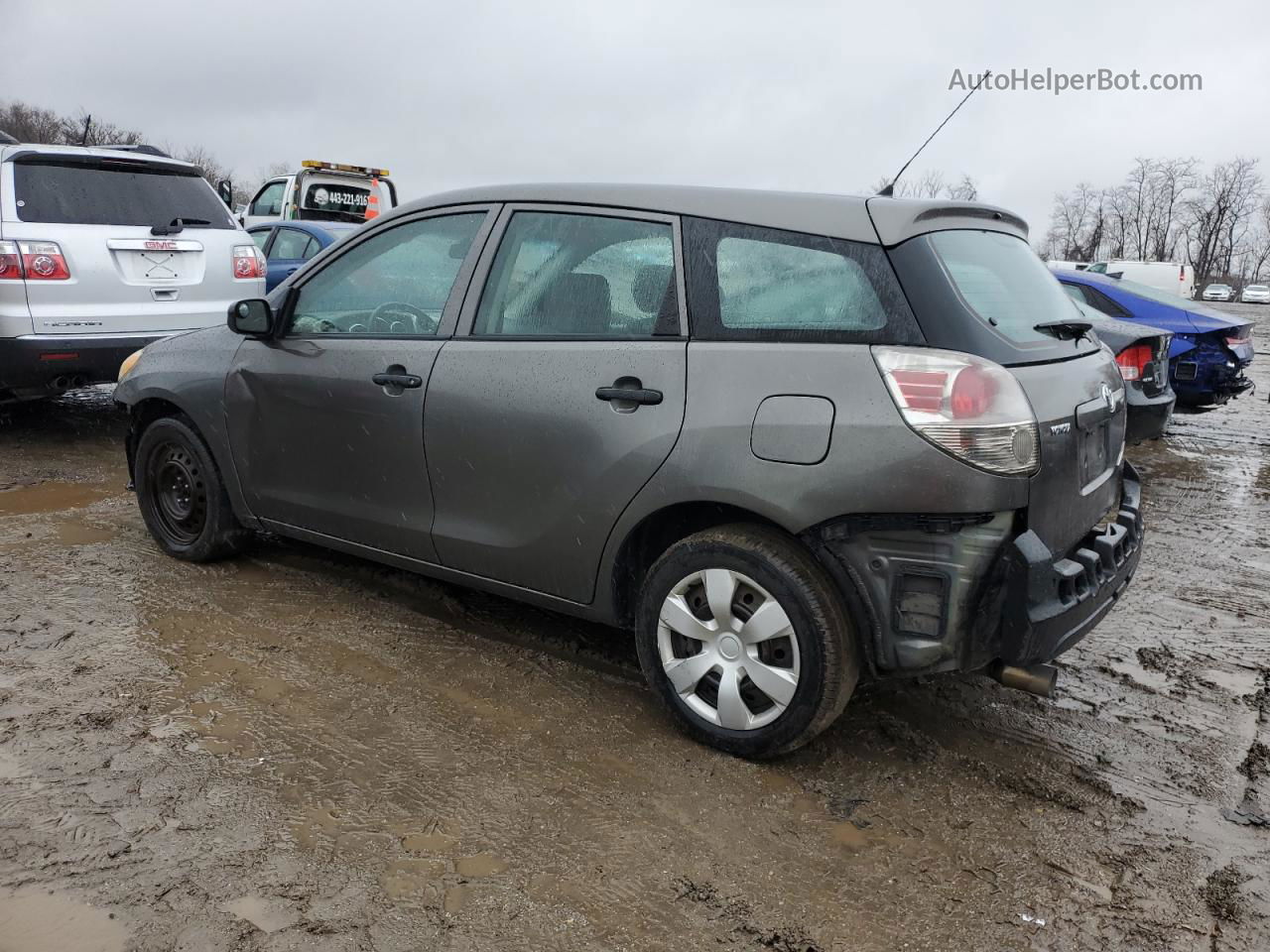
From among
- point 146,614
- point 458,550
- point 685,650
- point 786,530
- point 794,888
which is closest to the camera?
point 794,888

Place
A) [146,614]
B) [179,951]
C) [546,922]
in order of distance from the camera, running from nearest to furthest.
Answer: [179,951], [546,922], [146,614]

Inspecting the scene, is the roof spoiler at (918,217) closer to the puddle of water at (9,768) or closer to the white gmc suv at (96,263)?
the puddle of water at (9,768)

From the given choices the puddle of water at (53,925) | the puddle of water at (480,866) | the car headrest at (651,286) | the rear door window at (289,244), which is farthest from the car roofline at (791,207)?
the rear door window at (289,244)

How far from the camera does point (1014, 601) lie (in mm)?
2678

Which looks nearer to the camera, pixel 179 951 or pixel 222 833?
pixel 179 951

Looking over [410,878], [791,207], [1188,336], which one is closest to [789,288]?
[791,207]

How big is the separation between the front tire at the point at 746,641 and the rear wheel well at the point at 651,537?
0.08m

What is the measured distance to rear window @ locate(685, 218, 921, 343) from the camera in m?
2.80

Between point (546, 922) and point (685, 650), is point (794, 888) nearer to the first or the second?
point (546, 922)

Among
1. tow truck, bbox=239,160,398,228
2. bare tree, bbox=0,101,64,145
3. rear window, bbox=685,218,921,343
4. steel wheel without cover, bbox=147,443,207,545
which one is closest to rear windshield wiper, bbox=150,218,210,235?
steel wheel without cover, bbox=147,443,207,545

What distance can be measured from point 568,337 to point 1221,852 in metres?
2.38

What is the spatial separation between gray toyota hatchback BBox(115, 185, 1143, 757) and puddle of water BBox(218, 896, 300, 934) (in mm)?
1276

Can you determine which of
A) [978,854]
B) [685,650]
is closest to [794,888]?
[978,854]

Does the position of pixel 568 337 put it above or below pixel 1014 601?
above
